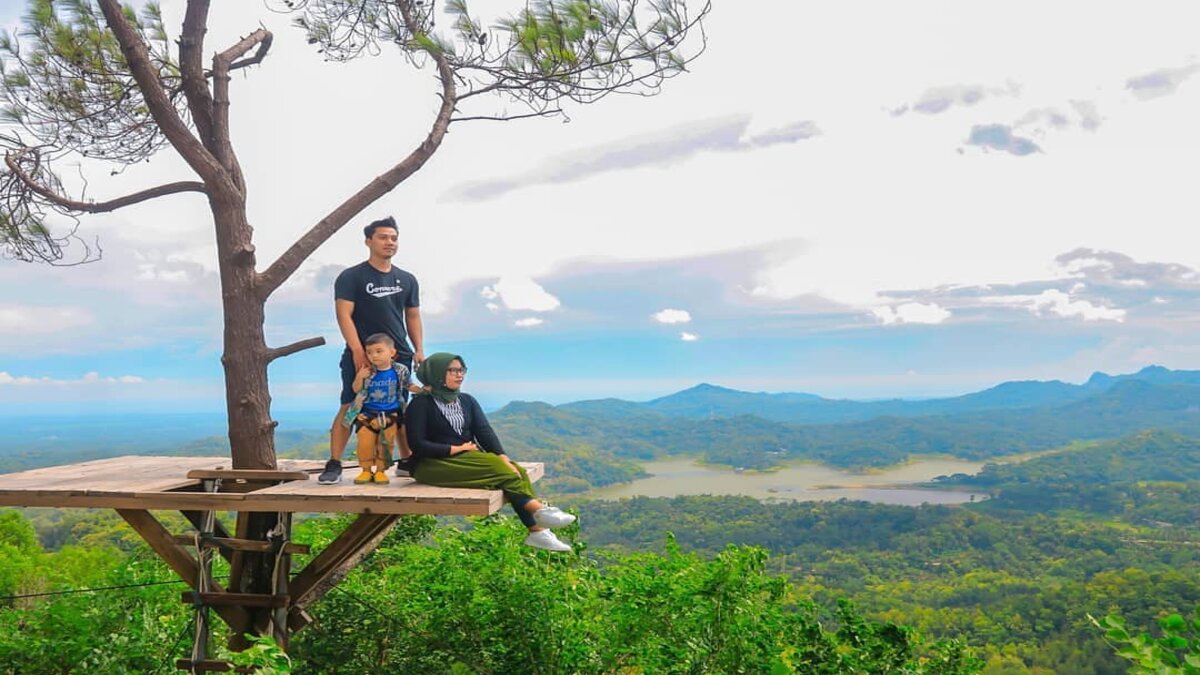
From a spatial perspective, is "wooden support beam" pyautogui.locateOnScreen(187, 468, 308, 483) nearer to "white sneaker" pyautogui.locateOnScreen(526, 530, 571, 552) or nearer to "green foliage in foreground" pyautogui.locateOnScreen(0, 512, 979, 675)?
"green foliage in foreground" pyautogui.locateOnScreen(0, 512, 979, 675)

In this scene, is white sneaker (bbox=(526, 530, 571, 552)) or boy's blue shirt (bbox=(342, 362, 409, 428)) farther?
boy's blue shirt (bbox=(342, 362, 409, 428))

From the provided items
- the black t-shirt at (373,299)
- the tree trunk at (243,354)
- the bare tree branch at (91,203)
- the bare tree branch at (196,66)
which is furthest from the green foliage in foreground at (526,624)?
the bare tree branch at (196,66)

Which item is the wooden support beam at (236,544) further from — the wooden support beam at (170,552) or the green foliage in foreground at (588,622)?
the green foliage in foreground at (588,622)

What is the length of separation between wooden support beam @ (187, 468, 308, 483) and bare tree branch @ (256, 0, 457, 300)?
44.0 inches

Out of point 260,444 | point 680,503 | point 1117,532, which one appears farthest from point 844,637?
point 1117,532

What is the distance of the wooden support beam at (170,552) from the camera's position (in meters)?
4.04

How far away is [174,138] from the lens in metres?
4.66

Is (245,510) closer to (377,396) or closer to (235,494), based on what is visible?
(235,494)

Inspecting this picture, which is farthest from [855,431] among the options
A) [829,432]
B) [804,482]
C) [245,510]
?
[245,510]

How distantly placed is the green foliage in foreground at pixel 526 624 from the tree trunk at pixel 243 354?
143 cm

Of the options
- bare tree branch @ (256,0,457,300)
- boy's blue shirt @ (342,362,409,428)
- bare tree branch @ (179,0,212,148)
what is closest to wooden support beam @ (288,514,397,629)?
boy's blue shirt @ (342,362,409,428)

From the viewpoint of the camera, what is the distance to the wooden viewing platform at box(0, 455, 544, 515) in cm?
338

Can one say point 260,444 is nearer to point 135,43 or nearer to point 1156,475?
point 135,43

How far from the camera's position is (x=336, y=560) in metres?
4.37
